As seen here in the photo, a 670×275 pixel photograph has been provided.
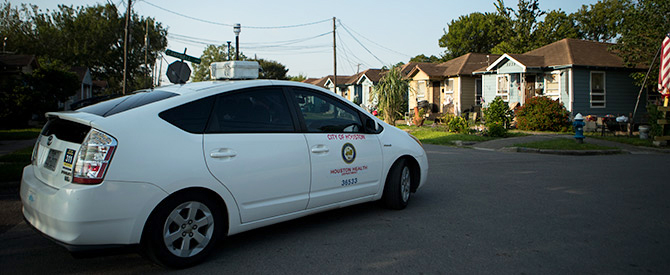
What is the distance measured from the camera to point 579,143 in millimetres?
13734

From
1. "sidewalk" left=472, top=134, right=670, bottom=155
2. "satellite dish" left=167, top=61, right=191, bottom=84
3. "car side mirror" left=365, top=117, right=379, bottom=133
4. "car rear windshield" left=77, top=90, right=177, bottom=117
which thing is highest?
"satellite dish" left=167, top=61, right=191, bottom=84

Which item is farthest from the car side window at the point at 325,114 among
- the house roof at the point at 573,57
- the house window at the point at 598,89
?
the house window at the point at 598,89

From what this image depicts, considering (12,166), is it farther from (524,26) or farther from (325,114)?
(524,26)

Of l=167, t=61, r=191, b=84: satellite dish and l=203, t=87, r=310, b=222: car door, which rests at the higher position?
l=167, t=61, r=191, b=84: satellite dish

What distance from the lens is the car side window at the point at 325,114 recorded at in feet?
15.5

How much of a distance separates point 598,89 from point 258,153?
22357mm

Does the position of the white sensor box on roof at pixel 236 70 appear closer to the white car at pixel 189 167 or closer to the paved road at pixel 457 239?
the white car at pixel 189 167

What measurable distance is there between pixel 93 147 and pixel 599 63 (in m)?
23.5

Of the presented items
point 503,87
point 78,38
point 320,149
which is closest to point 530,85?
point 503,87

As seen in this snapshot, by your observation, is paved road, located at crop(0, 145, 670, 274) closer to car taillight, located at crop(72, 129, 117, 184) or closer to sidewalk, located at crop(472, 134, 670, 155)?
car taillight, located at crop(72, 129, 117, 184)

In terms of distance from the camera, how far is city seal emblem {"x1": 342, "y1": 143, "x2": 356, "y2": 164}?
487 centimetres

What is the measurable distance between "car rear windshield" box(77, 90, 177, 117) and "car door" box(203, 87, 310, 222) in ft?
1.74

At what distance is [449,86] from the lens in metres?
29.9

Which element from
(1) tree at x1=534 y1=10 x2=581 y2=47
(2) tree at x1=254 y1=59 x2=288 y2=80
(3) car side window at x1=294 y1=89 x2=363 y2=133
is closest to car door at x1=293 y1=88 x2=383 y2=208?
(3) car side window at x1=294 y1=89 x2=363 y2=133
